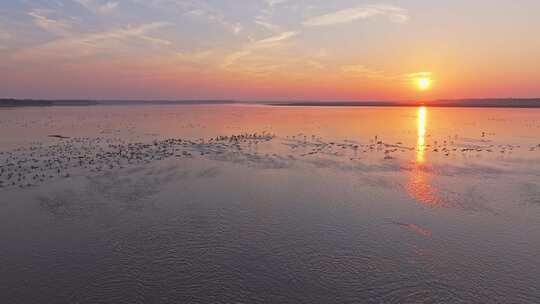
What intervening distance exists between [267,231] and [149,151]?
21657mm

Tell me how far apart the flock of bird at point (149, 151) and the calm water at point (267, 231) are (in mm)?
371

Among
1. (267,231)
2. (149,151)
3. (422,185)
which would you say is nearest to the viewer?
(267,231)

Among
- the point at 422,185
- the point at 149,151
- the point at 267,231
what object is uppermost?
the point at 149,151

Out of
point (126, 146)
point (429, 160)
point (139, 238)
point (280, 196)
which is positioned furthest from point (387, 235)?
point (126, 146)

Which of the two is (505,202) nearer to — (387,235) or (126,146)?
(387,235)

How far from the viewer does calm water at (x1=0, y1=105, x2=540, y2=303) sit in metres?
9.60

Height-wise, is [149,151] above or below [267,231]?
above

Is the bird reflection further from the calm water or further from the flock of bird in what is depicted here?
the flock of bird

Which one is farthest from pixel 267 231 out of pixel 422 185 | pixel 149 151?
pixel 149 151

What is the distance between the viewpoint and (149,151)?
31922 mm

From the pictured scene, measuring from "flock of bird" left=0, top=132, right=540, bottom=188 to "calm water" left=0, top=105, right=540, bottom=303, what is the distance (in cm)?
37

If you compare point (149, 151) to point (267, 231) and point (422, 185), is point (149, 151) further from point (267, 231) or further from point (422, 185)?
point (422, 185)

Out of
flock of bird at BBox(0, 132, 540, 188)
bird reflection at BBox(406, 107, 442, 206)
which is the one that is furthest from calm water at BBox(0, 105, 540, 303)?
flock of bird at BBox(0, 132, 540, 188)

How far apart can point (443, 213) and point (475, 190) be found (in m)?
5.11
